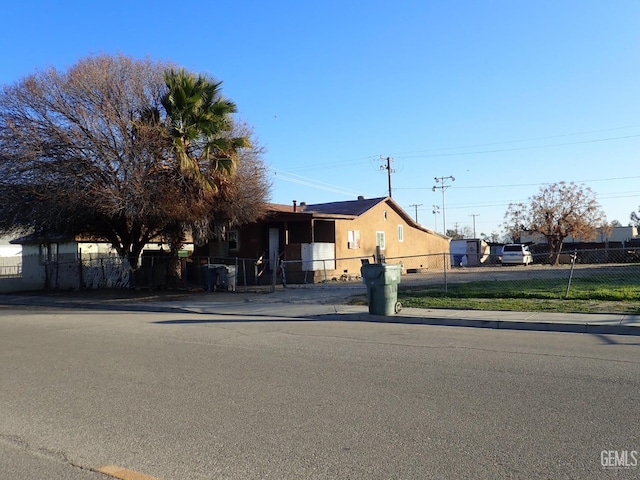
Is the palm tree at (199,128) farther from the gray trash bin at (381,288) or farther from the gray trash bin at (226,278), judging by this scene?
the gray trash bin at (381,288)

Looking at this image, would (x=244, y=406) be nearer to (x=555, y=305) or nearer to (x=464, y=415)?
(x=464, y=415)

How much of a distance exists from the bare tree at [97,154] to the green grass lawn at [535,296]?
8898mm

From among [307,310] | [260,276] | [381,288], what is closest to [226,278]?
[260,276]

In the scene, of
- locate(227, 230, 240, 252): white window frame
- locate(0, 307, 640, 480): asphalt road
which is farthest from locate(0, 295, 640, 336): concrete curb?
locate(227, 230, 240, 252): white window frame

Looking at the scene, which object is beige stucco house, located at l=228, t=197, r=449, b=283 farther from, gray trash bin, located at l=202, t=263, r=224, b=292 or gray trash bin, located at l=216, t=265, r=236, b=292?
gray trash bin, located at l=202, t=263, r=224, b=292

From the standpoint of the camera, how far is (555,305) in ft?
48.8

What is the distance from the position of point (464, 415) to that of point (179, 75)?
18840mm

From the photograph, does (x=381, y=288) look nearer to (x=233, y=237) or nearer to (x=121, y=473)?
(x=121, y=473)

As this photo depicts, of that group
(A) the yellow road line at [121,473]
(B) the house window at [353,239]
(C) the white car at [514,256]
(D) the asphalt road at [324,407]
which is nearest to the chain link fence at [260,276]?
(B) the house window at [353,239]

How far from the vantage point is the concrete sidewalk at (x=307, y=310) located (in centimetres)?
1232

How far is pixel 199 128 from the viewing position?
2148 cm

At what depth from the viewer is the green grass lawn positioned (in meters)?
14.6

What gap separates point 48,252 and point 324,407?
29.4m

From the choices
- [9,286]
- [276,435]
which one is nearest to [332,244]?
[9,286]
